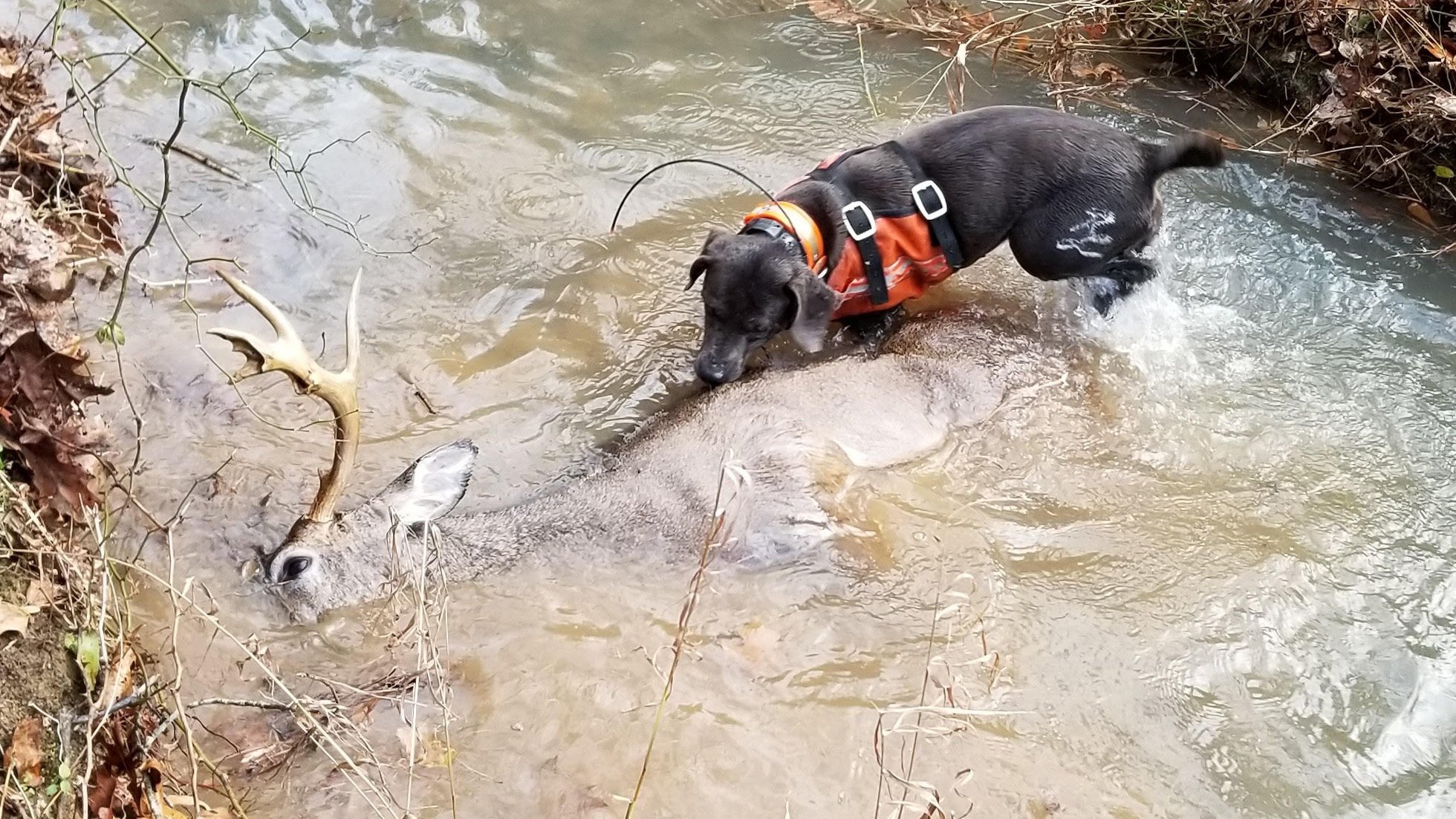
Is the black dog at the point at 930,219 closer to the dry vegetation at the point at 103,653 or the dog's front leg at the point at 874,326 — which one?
the dog's front leg at the point at 874,326

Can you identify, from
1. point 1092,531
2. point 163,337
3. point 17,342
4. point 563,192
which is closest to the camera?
point 17,342

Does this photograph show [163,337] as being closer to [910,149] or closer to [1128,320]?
[910,149]

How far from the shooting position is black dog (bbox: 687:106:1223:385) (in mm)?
4668

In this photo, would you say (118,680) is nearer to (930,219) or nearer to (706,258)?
(706,258)

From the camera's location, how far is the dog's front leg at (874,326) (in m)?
5.12

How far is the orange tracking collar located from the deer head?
1.80 m

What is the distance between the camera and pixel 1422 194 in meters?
5.83

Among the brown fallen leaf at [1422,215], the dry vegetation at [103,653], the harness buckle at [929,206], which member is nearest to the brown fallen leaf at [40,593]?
the dry vegetation at [103,653]

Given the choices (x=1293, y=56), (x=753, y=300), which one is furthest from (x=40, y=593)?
(x=1293, y=56)

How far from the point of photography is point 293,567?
A: 143 inches

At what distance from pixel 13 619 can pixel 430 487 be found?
151cm

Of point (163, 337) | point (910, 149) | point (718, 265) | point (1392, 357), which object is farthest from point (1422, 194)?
point (163, 337)

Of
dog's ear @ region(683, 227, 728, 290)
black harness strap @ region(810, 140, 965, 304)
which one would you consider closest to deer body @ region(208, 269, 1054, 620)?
black harness strap @ region(810, 140, 965, 304)

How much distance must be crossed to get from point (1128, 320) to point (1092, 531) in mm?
1514
